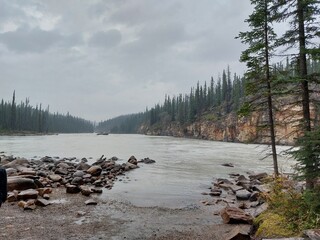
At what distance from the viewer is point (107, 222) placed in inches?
383

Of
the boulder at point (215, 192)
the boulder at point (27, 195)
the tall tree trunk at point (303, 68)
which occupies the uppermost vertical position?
the tall tree trunk at point (303, 68)

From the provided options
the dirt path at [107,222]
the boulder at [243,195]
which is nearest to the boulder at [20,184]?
the dirt path at [107,222]

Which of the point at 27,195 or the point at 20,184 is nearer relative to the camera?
the point at 27,195

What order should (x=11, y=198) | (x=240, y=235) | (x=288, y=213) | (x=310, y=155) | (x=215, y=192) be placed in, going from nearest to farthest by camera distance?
1. (x=310, y=155)
2. (x=288, y=213)
3. (x=240, y=235)
4. (x=11, y=198)
5. (x=215, y=192)

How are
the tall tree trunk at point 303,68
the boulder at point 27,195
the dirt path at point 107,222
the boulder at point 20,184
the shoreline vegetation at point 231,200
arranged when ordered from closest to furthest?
the shoreline vegetation at point 231,200 → the dirt path at point 107,222 → the tall tree trunk at point 303,68 → the boulder at point 27,195 → the boulder at point 20,184

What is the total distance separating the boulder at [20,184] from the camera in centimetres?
1404

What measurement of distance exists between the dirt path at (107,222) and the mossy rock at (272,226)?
4.20ft

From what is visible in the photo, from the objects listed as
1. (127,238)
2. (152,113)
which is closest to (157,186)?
(127,238)

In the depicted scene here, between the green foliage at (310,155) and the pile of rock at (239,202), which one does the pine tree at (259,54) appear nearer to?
the pile of rock at (239,202)

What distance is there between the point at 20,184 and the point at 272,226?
12.6 meters

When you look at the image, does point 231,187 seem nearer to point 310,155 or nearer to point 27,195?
point 310,155

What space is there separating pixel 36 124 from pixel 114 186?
436 feet

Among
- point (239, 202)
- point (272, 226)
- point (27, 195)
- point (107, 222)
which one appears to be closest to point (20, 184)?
point (27, 195)

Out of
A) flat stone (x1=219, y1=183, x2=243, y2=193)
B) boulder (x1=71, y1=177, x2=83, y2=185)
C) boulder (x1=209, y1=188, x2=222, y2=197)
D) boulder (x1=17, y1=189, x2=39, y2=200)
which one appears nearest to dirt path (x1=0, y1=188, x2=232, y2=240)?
boulder (x1=17, y1=189, x2=39, y2=200)
